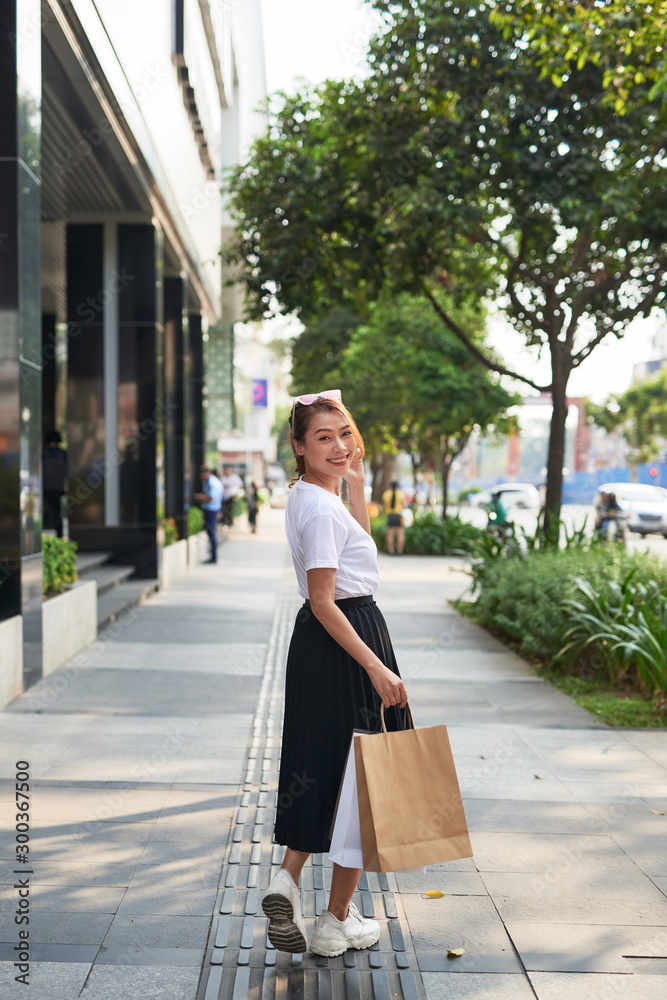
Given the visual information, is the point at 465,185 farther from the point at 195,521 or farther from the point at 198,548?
the point at 195,521

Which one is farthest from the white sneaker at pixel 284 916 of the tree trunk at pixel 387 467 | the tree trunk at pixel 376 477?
the tree trunk at pixel 376 477

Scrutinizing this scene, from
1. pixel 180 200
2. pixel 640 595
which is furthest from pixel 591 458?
pixel 640 595

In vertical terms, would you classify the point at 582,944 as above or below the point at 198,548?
above

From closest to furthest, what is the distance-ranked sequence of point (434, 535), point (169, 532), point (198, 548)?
point (169, 532), point (198, 548), point (434, 535)

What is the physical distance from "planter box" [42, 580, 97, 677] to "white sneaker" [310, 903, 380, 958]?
15.0 ft

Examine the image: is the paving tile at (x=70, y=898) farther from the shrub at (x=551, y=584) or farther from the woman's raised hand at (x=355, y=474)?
the shrub at (x=551, y=584)

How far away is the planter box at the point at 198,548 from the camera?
681 inches

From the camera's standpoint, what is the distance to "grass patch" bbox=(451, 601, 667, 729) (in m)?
6.31

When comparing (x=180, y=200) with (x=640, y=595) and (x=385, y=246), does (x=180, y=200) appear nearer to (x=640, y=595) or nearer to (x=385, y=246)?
(x=385, y=246)

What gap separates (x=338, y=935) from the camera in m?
3.04

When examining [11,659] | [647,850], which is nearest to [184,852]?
[647,850]

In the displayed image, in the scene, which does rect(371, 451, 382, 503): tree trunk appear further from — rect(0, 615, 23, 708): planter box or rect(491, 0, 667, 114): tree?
rect(0, 615, 23, 708): planter box

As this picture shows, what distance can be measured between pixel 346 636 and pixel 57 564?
19.3 feet

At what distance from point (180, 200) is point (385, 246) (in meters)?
5.95
